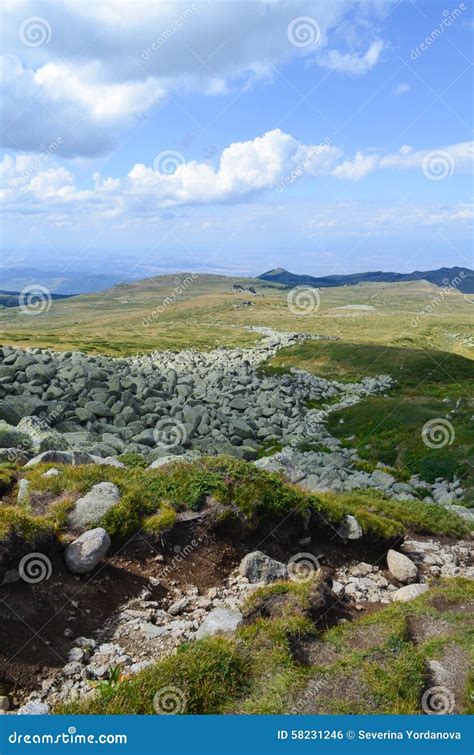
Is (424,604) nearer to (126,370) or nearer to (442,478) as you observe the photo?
(442,478)

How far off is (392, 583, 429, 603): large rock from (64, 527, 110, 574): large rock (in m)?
7.57

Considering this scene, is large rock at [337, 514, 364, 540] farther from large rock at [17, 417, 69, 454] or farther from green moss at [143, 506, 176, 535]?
large rock at [17, 417, 69, 454]

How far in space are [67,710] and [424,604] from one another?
26.8 feet

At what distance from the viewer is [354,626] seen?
1084 cm

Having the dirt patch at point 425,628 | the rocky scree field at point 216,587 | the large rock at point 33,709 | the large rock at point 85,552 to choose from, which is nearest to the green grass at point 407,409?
the rocky scree field at point 216,587

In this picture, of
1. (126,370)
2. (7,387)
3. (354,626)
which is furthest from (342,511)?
(126,370)

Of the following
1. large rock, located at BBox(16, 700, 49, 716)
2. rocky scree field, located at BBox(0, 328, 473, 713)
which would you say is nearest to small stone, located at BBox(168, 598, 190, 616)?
rocky scree field, located at BBox(0, 328, 473, 713)

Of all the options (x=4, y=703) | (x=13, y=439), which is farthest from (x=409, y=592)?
(x=13, y=439)

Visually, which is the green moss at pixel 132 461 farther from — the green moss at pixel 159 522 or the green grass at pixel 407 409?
the green grass at pixel 407 409

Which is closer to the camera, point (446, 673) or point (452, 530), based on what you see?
point (446, 673)

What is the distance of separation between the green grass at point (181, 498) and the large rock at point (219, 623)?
314 cm

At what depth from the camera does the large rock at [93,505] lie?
41.2 ft

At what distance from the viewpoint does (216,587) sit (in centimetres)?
1241

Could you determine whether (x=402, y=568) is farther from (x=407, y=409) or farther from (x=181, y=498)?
(x=407, y=409)
